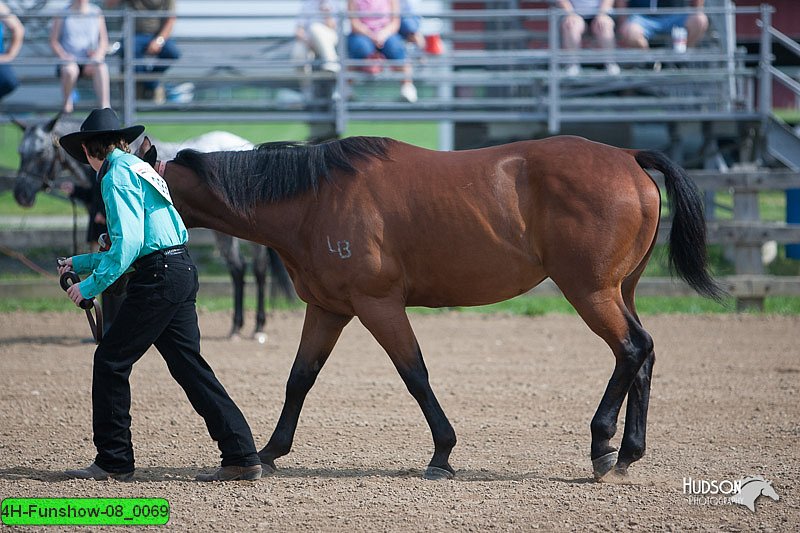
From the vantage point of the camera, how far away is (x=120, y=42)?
12281 mm

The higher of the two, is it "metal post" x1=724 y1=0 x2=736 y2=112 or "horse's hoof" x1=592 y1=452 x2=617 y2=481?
"metal post" x1=724 y1=0 x2=736 y2=112

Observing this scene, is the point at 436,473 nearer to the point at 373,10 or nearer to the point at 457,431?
A: the point at 457,431

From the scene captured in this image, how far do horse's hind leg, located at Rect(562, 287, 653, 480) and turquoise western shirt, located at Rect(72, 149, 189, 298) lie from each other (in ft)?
6.79

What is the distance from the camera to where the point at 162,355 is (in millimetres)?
4664

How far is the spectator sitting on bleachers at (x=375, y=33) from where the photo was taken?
12.2m

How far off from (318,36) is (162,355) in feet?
27.0

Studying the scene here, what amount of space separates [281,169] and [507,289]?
1357mm

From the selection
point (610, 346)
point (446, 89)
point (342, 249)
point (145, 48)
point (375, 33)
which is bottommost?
point (610, 346)

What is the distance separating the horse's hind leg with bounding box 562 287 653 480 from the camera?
16.0 feet

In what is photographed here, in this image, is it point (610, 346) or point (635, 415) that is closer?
point (610, 346)

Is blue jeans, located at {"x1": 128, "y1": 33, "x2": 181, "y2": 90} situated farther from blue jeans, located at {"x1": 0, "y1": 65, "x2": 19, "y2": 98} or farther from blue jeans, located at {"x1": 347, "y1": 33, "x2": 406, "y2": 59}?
blue jeans, located at {"x1": 347, "y1": 33, "x2": 406, "y2": 59}

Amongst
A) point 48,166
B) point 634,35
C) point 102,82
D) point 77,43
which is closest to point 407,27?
point 634,35

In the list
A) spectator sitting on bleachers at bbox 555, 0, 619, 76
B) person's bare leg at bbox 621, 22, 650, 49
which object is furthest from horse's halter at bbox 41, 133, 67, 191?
person's bare leg at bbox 621, 22, 650, 49

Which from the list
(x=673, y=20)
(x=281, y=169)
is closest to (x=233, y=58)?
(x=673, y=20)
